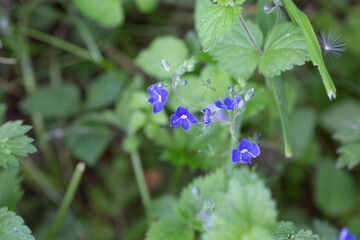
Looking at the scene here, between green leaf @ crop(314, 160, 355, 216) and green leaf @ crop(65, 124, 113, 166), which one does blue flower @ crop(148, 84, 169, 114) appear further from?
green leaf @ crop(314, 160, 355, 216)

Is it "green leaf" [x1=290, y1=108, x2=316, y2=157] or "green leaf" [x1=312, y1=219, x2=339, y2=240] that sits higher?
"green leaf" [x1=290, y1=108, x2=316, y2=157]

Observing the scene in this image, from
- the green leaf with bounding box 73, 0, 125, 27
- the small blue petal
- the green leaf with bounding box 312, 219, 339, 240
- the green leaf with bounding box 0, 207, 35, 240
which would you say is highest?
the green leaf with bounding box 73, 0, 125, 27

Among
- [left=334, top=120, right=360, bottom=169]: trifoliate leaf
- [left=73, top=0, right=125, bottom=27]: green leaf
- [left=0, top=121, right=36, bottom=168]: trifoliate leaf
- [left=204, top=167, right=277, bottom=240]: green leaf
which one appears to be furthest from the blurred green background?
[left=204, top=167, right=277, bottom=240]: green leaf

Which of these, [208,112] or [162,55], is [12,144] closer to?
[208,112]

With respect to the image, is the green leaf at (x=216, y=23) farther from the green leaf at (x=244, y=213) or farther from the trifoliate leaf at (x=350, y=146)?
the trifoliate leaf at (x=350, y=146)

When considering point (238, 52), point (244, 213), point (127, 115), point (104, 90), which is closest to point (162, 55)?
point (127, 115)
